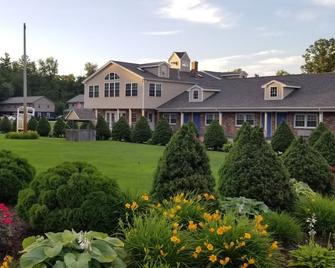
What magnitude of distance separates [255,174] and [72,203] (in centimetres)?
308

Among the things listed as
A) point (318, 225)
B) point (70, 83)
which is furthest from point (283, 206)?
point (70, 83)

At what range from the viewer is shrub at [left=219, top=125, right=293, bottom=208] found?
7.07 metres

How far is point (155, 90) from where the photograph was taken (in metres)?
42.0

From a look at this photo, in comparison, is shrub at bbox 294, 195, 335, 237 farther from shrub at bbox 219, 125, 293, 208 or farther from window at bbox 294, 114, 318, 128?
window at bbox 294, 114, 318, 128

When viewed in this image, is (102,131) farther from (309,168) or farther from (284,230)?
(284,230)

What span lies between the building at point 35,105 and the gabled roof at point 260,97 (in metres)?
65.4

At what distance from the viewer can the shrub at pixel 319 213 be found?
6.44m

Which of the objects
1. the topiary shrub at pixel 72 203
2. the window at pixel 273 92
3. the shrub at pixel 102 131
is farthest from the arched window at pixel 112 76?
the topiary shrub at pixel 72 203

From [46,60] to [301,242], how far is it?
411ft

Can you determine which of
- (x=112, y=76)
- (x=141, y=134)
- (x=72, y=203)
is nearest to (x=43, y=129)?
(x=112, y=76)

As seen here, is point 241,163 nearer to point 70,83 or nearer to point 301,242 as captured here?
point 301,242

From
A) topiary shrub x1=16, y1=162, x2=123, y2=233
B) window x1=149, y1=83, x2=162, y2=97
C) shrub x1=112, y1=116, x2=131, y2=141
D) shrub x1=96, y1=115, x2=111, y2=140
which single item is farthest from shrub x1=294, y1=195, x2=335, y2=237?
window x1=149, y1=83, x2=162, y2=97

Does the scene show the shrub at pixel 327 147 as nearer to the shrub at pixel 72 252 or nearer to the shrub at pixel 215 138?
the shrub at pixel 72 252

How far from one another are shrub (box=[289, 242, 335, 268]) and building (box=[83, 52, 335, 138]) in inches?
961
